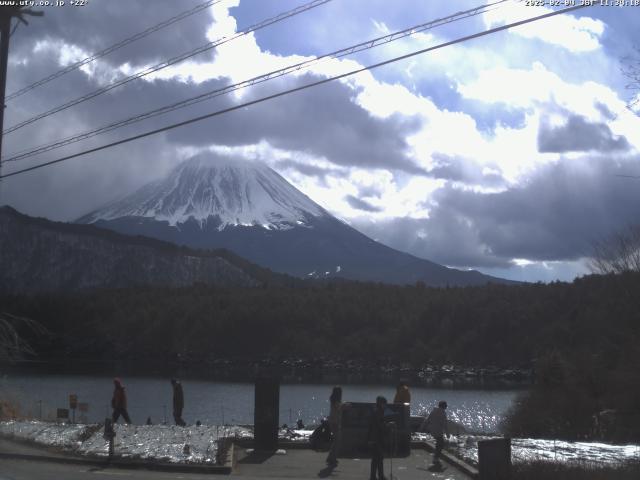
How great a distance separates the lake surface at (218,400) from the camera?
44875 mm

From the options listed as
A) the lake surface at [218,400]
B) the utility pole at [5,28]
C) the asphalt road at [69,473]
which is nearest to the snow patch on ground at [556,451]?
the asphalt road at [69,473]

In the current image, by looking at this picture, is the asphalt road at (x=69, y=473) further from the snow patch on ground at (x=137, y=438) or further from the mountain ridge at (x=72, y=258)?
the mountain ridge at (x=72, y=258)

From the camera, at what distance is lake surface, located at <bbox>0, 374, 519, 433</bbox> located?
4488 centimetres

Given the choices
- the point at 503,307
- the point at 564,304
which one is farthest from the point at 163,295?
the point at 564,304

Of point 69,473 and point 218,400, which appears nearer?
point 69,473

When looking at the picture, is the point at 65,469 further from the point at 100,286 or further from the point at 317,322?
the point at 100,286

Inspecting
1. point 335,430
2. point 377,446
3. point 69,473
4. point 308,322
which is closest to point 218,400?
point 335,430

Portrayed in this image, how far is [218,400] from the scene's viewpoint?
5816 centimetres

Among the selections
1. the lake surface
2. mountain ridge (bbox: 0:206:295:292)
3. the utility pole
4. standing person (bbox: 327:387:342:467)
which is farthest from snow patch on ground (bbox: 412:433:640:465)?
mountain ridge (bbox: 0:206:295:292)

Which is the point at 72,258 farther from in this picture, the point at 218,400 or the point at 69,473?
the point at 69,473

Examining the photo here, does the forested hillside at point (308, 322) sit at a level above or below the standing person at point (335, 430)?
above

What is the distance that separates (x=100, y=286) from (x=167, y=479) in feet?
549

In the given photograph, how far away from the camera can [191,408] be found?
Result: 50.7 meters

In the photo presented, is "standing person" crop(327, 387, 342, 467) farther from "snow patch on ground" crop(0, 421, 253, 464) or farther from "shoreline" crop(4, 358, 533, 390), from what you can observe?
"shoreline" crop(4, 358, 533, 390)
